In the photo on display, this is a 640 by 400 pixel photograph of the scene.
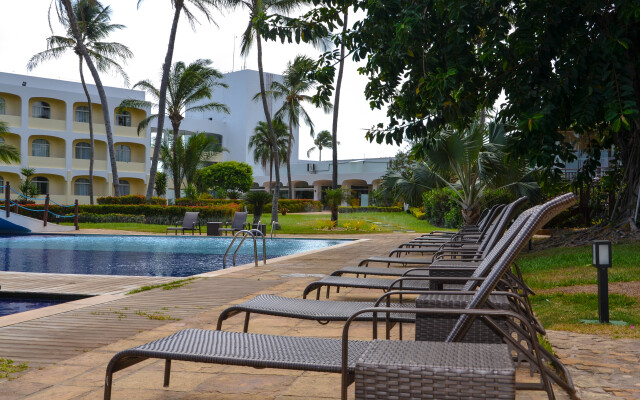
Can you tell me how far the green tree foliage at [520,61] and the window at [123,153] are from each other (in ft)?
118

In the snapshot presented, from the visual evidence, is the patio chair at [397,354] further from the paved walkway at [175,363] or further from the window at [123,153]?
the window at [123,153]

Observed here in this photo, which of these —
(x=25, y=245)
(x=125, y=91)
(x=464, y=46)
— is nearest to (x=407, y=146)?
(x=125, y=91)

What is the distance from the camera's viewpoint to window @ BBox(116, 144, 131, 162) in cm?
4241

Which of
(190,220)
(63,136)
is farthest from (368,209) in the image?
(190,220)

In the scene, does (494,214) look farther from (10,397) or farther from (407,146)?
(407,146)

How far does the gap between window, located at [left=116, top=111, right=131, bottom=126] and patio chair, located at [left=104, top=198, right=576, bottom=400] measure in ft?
138

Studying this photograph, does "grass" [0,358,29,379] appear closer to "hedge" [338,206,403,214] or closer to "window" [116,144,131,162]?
"hedge" [338,206,403,214]

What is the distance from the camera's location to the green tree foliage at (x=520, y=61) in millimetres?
7645

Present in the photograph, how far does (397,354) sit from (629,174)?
9.71 metres

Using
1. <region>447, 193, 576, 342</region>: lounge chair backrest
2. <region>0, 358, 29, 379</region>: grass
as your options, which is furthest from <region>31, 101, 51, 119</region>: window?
<region>447, 193, 576, 342</region>: lounge chair backrest

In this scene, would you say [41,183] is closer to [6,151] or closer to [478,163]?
[6,151]

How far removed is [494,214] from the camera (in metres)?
6.16

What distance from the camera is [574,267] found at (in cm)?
766

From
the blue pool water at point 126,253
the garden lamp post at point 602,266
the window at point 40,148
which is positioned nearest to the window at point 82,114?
the window at point 40,148
